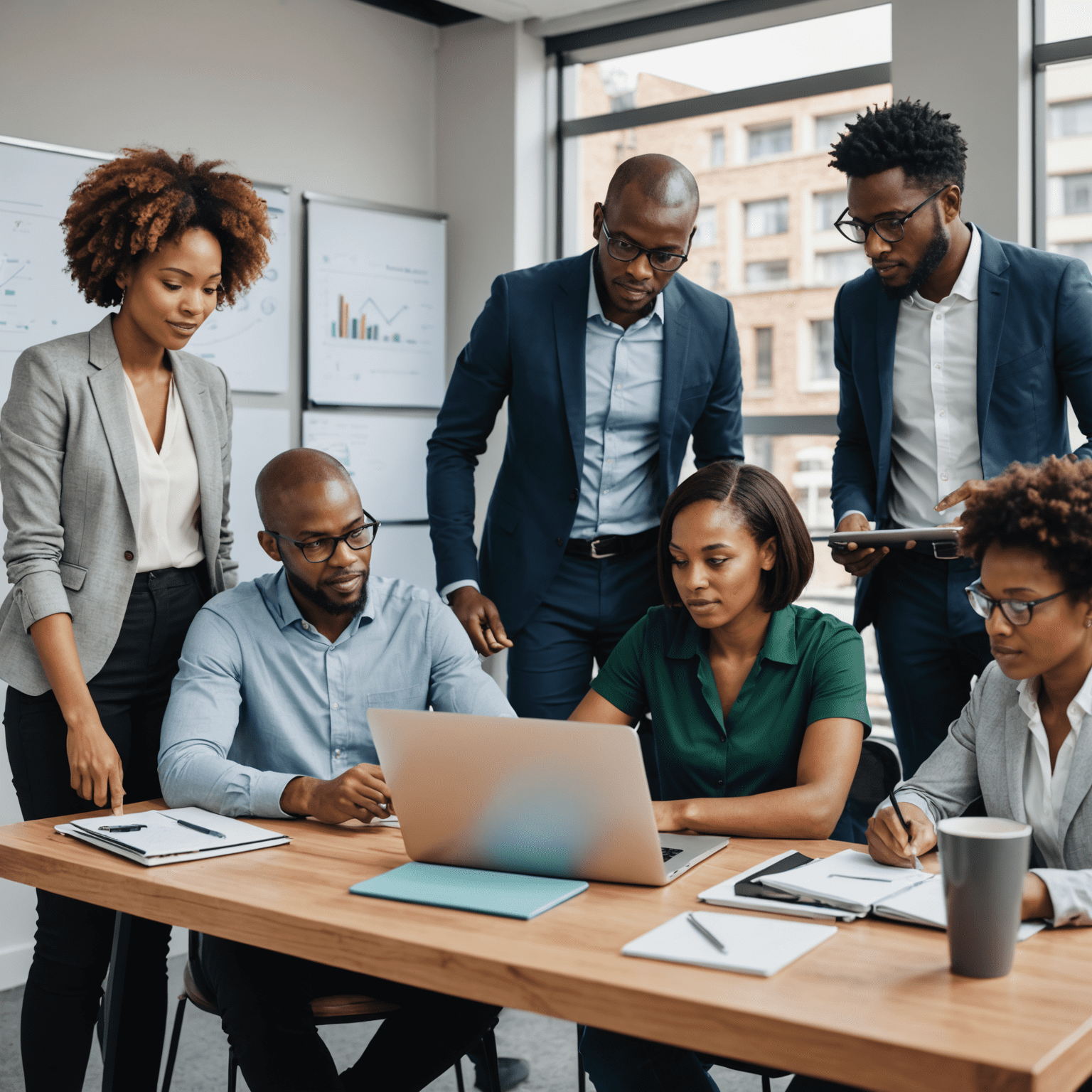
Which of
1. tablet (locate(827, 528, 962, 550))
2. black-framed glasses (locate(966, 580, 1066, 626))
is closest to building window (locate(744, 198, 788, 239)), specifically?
tablet (locate(827, 528, 962, 550))

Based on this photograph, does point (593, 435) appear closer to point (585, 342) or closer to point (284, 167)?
point (585, 342)

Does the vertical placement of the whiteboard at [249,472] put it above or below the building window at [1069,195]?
below

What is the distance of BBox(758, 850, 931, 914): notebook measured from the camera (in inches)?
53.0

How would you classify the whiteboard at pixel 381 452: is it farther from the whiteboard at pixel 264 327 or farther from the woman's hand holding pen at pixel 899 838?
the woman's hand holding pen at pixel 899 838

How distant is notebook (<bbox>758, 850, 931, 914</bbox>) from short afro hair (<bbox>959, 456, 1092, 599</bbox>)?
0.40 meters

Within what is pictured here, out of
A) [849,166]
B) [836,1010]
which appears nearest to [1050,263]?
[849,166]

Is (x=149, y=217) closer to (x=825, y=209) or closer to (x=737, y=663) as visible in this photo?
(x=737, y=663)

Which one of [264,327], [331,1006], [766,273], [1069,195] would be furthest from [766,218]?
[331,1006]

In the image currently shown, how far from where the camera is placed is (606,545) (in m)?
2.53

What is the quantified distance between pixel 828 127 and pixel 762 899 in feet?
10.0

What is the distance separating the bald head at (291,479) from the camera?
83.6 inches

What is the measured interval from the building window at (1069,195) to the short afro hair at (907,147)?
1.13 metres

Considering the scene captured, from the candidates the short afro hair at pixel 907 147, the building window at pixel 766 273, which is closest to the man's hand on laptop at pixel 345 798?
the short afro hair at pixel 907 147

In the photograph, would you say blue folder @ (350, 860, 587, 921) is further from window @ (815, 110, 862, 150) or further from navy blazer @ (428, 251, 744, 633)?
window @ (815, 110, 862, 150)
